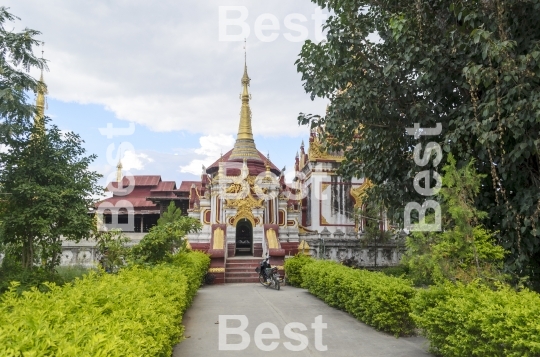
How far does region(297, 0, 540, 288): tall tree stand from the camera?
596 cm

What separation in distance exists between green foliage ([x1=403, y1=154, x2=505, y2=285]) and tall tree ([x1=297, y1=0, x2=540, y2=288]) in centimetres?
51

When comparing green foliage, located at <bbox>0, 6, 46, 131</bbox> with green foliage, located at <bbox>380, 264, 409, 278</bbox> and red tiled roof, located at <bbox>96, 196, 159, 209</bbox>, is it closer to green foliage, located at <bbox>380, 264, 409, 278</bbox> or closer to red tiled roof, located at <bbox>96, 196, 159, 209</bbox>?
green foliage, located at <bbox>380, 264, 409, 278</bbox>

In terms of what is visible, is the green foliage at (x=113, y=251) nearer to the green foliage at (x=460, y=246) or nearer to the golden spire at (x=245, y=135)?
the green foliage at (x=460, y=246)

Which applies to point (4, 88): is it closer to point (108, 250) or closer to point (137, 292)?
point (108, 250)

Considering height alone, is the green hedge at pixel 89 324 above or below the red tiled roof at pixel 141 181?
below

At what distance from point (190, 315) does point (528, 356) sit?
7072 millimetres

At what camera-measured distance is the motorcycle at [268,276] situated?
Answer: 14609mm

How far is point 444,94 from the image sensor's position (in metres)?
7.70

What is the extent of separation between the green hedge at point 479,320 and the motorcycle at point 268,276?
8.67 m

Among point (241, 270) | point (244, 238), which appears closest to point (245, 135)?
point (244, 238)

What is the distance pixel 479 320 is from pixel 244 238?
Result: 67.5ft

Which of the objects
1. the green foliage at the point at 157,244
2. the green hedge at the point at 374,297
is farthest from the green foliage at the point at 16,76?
the green hedge at the point at 374,297

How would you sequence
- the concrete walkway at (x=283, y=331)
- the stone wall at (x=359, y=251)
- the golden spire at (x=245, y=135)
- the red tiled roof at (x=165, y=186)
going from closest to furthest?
the concrete walkway at (x=283, y=331), the stone wall at (x=359, y=251), the golden spire at (x=245, y=135), the red tiled roof at (x=165, y=186)

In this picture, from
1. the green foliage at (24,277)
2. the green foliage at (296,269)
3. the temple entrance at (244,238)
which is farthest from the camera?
the temple entrance at (244,238)
